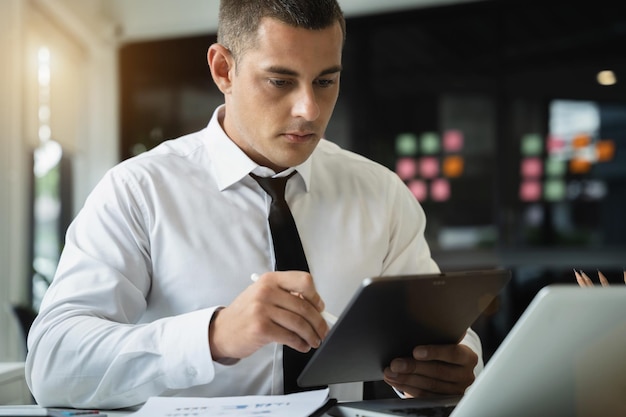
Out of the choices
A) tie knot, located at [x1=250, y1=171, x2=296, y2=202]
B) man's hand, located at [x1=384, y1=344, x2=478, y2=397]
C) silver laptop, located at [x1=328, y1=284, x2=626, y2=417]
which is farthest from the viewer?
tie knot, located at [x1=250, y1=171, x2=296, y2=202]

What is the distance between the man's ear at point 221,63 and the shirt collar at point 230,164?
0.10 metres

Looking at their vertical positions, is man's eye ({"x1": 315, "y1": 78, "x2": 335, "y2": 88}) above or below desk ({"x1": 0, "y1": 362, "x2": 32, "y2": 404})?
above

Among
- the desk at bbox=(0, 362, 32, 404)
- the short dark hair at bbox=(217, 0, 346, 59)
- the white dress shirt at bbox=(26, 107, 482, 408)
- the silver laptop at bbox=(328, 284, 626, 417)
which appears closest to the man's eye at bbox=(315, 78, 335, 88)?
the short dark hair at bbox=(217, 0, 346, 59)

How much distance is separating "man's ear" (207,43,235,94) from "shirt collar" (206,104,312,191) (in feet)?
0.34

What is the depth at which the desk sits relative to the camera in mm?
1930

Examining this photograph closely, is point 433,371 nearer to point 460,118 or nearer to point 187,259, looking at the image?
point 187,259

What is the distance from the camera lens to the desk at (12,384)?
6.33 feet

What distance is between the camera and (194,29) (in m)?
5.82

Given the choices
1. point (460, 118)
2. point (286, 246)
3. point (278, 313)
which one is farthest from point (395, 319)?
point (460, 118)

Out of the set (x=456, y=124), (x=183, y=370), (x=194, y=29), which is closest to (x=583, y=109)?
(x=456, y=124)

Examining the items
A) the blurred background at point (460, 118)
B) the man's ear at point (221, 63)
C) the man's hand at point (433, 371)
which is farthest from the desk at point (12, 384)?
the blurred background at point (460, 118)

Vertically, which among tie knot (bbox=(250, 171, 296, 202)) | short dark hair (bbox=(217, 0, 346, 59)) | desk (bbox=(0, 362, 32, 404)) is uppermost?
short dark hair (bbox=(217, 0, 346, 59))

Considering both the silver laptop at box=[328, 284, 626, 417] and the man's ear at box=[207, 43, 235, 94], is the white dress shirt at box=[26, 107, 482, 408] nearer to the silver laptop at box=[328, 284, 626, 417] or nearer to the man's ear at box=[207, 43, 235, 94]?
the man's ear at box=[207, 43, 235, 94]

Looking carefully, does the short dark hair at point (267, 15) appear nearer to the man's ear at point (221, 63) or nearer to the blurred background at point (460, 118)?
the man's ear at point (221, 63)
